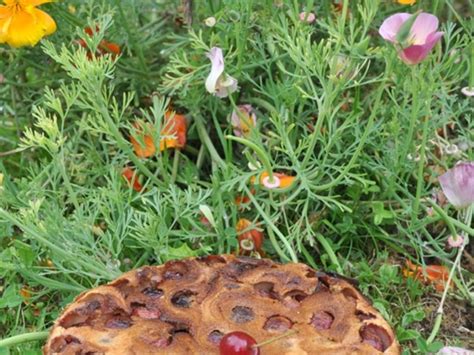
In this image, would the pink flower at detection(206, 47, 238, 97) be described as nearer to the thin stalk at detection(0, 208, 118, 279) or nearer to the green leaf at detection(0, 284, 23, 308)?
the thin stalk at detection(0, 208, 118, 279)

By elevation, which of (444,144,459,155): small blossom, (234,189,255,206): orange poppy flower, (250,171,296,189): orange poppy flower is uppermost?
(250,171,296,189): orange poppy flower

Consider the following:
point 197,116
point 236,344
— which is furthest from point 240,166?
point 236,344

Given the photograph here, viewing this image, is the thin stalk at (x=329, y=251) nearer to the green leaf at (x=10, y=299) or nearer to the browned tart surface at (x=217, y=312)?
the browned tart surface at (x=217, y=312)

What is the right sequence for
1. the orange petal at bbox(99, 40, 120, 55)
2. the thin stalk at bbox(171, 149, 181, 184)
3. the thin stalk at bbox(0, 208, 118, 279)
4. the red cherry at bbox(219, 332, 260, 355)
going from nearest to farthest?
the red cherry at bbox(219, 332, 260, 355)
the thin stalk at bbox(0, 208, 118, 279)
the thin stalk at bbox(171, 149, 181, 184)
the orange petal at bbox(99, 40, 120, 55)

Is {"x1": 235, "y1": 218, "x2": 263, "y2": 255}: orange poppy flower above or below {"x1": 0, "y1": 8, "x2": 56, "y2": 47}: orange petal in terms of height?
below

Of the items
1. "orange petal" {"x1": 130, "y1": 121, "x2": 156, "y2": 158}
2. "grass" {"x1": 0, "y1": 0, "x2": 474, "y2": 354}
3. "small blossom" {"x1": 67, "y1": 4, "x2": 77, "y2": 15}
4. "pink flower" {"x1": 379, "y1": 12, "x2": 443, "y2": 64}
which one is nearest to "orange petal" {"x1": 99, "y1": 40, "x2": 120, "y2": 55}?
"grass" {"x1": 0, "y1": 0, "x2": 474, "y2": 354}

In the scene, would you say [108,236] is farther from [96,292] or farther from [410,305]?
[410,305]
